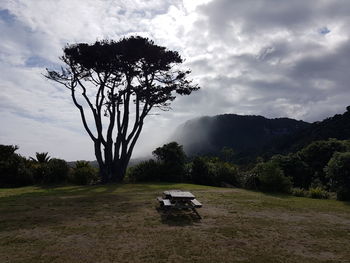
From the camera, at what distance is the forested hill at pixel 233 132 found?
143 m

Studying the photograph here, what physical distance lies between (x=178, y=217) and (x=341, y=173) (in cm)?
876

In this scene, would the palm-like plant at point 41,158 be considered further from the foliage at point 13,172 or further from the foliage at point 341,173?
the foliage at point 341,173

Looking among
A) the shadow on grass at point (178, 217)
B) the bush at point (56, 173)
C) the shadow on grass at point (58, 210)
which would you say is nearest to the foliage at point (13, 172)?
the bush at point (56, 173)

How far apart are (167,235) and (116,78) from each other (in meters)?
16.4

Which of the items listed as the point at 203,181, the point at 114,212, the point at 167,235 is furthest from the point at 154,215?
the point at 203,181

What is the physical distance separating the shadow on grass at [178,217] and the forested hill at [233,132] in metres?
129

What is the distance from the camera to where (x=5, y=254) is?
540 cm

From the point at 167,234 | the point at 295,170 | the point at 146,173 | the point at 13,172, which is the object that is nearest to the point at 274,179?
the point at 295,170

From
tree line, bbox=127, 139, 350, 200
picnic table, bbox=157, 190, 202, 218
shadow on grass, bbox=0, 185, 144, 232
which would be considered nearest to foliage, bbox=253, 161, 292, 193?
tree line, bbox=127, 139, 350, 200

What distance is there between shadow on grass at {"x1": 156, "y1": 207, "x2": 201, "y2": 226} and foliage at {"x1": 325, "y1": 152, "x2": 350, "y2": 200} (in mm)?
7801

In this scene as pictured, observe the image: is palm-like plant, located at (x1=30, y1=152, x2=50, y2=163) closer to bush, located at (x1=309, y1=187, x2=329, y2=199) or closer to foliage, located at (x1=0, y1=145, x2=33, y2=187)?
foliage, located at (x1=0, y1=145, x2=33, y2=187)

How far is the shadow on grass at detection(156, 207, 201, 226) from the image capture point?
811 centimetres

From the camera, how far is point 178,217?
28.9 ft

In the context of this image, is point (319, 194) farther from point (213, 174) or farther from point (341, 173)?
point (213, 174)
